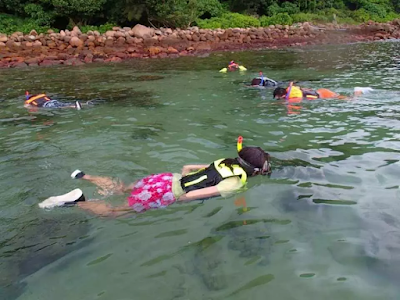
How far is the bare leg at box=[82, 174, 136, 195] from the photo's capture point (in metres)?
4.99

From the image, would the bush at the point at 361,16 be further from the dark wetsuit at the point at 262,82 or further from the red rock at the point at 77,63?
the dark wetsuit at the point at 262,82

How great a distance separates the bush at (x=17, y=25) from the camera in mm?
23875

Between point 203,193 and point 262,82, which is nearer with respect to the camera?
point 203,193

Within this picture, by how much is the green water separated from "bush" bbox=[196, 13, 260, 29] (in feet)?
67.3

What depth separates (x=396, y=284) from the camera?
3.02 m

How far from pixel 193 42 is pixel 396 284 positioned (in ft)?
77.7

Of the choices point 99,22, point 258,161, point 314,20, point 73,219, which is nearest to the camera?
point 73,219

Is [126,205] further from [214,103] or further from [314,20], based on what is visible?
[314,20]

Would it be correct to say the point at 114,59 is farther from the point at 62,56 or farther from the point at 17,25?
the point at 17,25

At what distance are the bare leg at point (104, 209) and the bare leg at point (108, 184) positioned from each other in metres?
0.45

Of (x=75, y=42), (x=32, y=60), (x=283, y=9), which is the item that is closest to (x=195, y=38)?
(x=75, y=42)

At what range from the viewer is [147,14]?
2594 cm

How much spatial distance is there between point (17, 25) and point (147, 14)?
8930 millimetres

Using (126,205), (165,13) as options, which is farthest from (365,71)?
(165,13)
